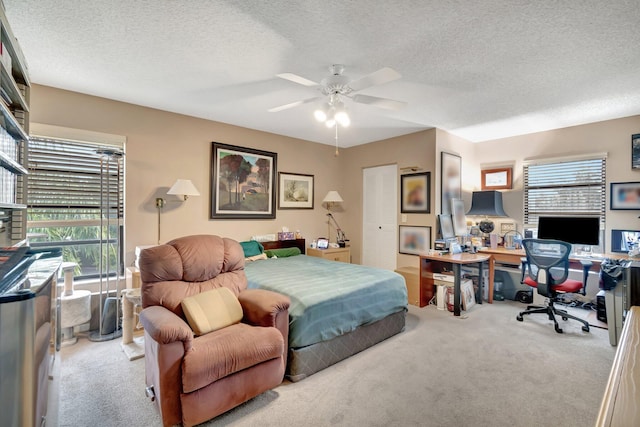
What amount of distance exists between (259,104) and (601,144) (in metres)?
4.57

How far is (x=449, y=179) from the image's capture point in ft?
15.1

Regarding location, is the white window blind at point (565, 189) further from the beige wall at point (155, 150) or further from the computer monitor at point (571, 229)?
the beige wall at point (155, 150)

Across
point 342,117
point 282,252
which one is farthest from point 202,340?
point 282,252

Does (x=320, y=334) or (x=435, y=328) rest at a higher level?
(x=320, y=334)

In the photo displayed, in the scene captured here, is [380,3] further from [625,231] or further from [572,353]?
[625,231]

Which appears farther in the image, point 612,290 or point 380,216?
point 380,216

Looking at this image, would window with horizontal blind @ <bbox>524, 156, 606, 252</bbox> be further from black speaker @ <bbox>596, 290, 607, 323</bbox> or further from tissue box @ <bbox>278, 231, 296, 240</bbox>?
tissue box @ <bbox>278, 231, 296, 240</bbox>

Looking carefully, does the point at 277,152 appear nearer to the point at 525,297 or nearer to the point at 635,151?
the point at 525,297

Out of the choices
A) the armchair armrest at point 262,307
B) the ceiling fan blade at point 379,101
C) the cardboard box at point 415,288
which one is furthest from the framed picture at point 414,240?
the armchair armrest at point 262,307

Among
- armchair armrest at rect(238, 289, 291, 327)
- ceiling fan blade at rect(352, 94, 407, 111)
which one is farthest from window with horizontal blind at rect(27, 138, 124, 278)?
ceiling fan blade at rect(352, 94, 407, 111)

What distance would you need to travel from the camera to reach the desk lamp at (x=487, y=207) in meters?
4.55

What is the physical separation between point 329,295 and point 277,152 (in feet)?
9.91

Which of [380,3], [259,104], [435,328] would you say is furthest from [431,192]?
[380,3]

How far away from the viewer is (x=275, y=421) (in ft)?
6.01
